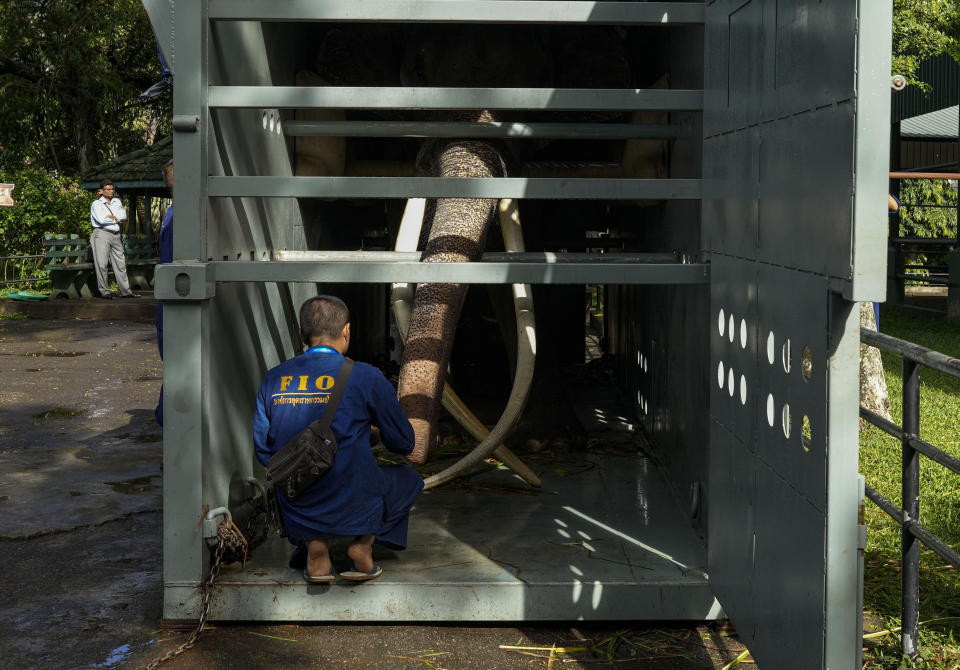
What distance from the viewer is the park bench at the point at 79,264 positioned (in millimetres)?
22172

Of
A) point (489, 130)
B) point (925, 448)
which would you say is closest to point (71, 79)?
point (489, 130)

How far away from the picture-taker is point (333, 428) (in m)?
4.88

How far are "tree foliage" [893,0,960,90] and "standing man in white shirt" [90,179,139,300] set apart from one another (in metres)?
14.0

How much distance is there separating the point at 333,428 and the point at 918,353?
2.23m

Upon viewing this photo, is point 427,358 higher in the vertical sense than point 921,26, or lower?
lower

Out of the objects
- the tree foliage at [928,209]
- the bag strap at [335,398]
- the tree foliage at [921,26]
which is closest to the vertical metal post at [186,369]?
the bag strap at [335,398]

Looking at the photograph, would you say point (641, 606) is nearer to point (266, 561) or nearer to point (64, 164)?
point (266, 561)

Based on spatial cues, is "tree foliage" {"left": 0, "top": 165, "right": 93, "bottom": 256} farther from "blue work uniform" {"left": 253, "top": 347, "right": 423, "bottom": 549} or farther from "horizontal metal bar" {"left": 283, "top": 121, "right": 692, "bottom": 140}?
"blue work uniform" {"left": 253, "top": 347, "right": 423, "bottom": 549}

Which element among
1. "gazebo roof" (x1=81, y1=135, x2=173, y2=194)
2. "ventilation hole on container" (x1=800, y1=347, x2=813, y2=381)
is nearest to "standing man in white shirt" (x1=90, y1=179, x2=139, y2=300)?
"gazebo roof" (x1=81, y1=135, x2=173, y2=194)

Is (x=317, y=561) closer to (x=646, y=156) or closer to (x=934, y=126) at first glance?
(x=646, y=156)

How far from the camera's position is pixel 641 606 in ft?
16.5

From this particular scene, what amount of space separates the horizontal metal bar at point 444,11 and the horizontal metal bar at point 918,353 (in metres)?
1.60

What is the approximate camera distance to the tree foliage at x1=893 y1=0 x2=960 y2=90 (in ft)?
41.1

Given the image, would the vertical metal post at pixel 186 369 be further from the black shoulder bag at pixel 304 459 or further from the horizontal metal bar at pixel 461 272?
the black shoulder bag at pixel 304 459
